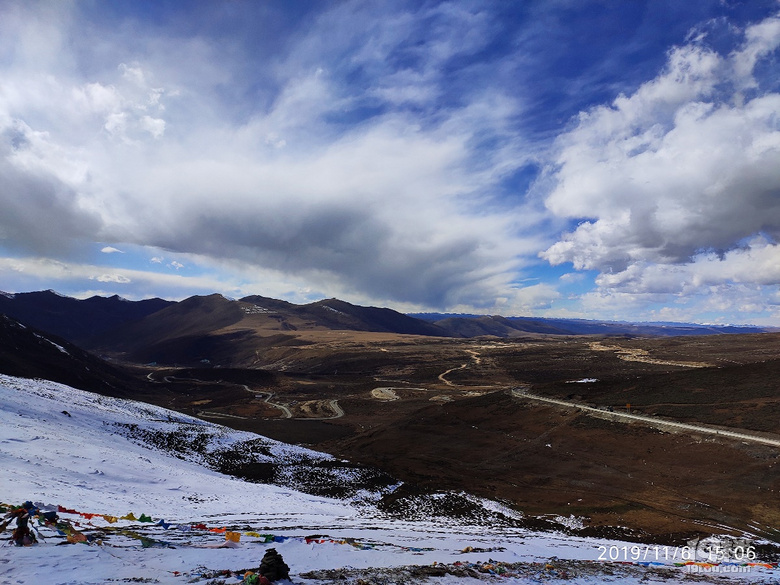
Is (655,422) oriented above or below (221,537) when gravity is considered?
below

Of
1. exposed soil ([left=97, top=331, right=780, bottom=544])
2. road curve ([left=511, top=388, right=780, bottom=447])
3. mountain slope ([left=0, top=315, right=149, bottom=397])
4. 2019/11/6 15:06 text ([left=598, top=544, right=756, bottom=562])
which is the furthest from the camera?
mountain slope ([left=0, top=315, right=149, bottom=397])

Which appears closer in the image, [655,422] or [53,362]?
[655,422]

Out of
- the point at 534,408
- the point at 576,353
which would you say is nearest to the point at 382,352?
the point at 576,353

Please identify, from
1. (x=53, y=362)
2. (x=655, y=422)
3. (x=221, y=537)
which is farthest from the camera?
(x=53, y=362)

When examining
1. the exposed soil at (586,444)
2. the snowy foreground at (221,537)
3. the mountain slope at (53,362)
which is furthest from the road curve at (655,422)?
the mountain slope at (53,362)

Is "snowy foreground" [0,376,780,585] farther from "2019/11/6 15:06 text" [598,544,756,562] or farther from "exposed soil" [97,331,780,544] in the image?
"exposed soil" [97,331,780,544]

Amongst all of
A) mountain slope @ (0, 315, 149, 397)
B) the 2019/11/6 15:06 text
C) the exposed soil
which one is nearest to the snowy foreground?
the 2019/11/6 15:06 text

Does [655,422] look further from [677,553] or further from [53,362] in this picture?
[53,362]

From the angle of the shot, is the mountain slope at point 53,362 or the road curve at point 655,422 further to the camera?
the mountain slope at point 53,362

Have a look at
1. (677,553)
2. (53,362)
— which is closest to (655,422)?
(677,553)

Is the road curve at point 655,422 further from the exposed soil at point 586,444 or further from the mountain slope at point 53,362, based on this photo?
the mountain slope at point 53,362
